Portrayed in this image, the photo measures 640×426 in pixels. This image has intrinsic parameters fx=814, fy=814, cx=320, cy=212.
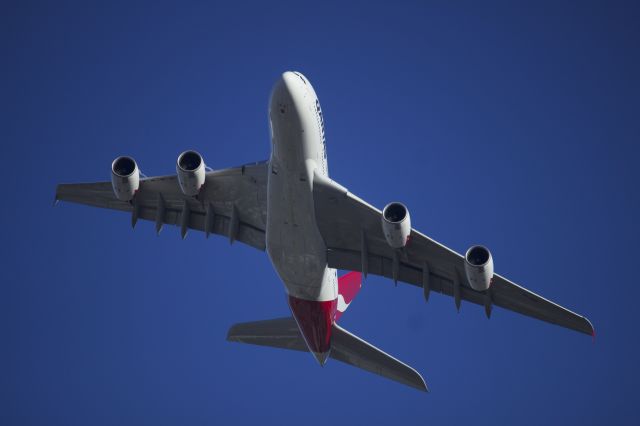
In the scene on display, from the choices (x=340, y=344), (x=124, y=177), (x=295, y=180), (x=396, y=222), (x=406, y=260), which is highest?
(x=295, y=180)

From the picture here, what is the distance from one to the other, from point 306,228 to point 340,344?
6708 mm

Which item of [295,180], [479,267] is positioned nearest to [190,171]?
[295,180]

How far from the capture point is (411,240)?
94.6 feet

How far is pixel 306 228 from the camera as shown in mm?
27797

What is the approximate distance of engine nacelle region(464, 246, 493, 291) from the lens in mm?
26809

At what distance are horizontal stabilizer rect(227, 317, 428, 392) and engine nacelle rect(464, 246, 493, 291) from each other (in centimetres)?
523

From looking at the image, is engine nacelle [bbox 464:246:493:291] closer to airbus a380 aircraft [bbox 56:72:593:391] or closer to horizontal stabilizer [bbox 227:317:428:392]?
airbus a380 aircraft [bbox 56:72:593:391]

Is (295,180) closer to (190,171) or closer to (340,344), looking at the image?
(190,171)

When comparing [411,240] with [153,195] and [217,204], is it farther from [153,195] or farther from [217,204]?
[153,195]

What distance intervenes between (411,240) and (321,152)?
4666mm

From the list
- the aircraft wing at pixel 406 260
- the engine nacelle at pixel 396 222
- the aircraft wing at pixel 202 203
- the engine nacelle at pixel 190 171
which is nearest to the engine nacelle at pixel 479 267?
the aircraft wing at pixel 406 260

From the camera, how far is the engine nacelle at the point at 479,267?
26809 millimetres

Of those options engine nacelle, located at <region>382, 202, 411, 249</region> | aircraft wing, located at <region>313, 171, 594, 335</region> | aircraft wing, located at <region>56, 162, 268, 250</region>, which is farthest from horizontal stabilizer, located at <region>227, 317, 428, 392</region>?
engine nacelle, located at <region>382, 202, 411, 249</region>

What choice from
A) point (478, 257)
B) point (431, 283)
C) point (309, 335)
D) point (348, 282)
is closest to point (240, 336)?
point (309, 335)
